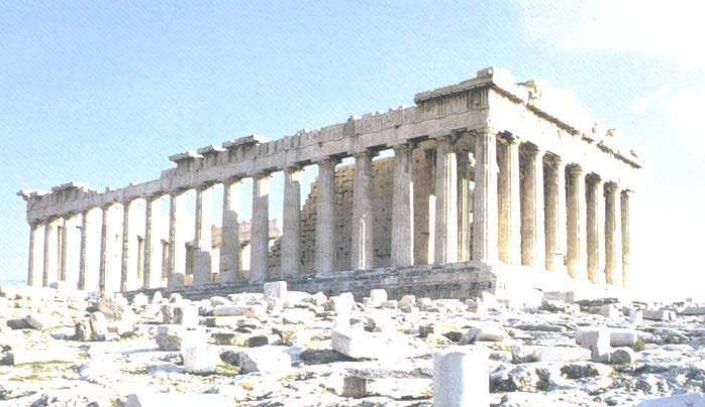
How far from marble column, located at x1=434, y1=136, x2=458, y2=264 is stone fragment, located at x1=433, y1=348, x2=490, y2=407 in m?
23.3

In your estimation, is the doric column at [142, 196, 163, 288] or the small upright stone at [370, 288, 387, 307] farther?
the doric column at [142, 196, 163, 288]

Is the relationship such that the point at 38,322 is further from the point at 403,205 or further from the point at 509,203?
the point at 509,203

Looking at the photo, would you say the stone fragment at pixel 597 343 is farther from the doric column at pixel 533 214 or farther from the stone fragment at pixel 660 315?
the doric column at pixel 533 214

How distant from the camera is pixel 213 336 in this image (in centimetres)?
1288

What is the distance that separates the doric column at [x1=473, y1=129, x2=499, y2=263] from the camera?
29.8m

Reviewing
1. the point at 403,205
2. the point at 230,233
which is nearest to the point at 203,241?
the point at 230,233

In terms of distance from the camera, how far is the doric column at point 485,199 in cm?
2978

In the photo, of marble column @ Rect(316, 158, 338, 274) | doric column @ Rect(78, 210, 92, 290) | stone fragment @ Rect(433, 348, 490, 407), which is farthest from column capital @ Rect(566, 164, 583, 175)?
stone fragment @ Rect(433, 348, 490, 407)

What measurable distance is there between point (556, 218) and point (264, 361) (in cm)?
2590

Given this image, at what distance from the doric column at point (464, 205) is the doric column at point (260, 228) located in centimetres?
755

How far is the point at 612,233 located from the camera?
3981cm

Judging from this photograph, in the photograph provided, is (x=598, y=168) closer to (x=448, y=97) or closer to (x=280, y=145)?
(x=448, y=97)

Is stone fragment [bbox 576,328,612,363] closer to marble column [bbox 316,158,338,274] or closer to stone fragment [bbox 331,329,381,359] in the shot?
stone fragment [bbox 331,329,381,359]

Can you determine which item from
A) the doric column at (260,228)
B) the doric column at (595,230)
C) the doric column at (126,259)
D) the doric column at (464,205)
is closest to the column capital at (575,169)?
the doric column at (595,230)
